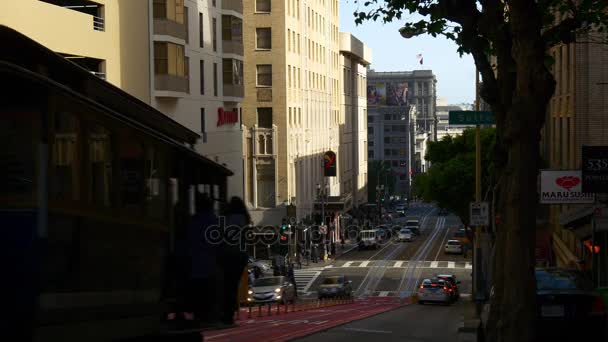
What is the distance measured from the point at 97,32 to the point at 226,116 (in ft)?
57.1

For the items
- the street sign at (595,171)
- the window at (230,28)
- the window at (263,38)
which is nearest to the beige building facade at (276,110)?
the window at (263,38)

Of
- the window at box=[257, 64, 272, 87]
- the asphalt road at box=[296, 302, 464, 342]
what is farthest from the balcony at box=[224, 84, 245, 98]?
the asphalt road at box=[296, 302, 464, 342]

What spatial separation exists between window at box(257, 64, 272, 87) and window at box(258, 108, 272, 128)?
1.85 metres

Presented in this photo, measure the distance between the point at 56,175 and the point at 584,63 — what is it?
29.4 meters

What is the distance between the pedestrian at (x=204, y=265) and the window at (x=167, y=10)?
31584 mm

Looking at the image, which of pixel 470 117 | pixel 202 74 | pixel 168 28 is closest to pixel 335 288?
pixel 202 74

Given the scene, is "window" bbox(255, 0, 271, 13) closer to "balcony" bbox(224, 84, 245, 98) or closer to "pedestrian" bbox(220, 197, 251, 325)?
"balcony" bbox(224, 84, 245, 98)

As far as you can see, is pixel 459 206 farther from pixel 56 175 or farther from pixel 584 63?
pixel 56 175

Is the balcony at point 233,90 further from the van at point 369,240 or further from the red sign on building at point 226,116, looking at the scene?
the van at point 369,240

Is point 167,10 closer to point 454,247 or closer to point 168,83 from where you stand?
point 168,83

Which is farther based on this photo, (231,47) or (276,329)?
(231,47)

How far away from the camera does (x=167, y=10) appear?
144 ft

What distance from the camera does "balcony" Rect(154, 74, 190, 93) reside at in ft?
142

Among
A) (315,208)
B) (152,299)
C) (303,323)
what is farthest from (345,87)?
(152,299)
